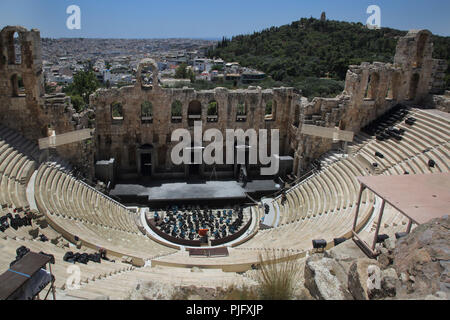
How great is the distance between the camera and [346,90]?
24188 millimetres

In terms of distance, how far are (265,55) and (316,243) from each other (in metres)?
96.0

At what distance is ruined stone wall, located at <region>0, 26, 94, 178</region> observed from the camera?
813 inches

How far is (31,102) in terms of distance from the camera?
70.5 feet

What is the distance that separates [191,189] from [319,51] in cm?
6434

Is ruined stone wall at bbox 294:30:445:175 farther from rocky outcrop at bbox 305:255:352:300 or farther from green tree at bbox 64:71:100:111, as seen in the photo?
green tree at bbox 64:71:100:111

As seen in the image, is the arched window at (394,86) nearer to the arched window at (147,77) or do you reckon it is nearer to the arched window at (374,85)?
the arched window at (374,85)

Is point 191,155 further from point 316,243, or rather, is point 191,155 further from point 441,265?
point 441,265

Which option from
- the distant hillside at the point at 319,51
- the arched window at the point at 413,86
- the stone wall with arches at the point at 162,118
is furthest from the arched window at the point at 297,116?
the distant hillside at the point at 319,51

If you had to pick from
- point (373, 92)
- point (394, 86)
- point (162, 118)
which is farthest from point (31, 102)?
point (394, 86)

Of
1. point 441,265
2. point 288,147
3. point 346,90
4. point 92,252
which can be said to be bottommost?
point 92,252

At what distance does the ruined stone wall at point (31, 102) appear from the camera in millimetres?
20656

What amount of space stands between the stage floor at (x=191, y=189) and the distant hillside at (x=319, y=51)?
30741mm

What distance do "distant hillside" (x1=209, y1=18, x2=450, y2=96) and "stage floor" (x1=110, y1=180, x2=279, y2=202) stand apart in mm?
30741
